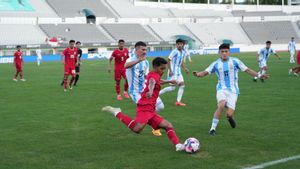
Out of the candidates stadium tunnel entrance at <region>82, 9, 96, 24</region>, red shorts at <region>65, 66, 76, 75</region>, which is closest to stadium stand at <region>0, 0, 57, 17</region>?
stadium tunnel entrance at <region>82, 9, 96, 24</region>

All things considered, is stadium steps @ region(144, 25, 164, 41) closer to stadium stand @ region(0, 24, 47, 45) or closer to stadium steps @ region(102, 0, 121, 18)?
stadium steps @ region(102, 0, 121, 18)

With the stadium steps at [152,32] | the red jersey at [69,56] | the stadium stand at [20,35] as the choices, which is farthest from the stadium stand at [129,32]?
the red jersey at [69,56]

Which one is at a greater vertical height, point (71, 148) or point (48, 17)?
point (48, 17)

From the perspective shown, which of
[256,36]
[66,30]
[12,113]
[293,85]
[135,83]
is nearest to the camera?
[135,83]

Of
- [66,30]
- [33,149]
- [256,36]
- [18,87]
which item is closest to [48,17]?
[66,30]

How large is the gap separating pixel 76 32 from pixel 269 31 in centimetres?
3459

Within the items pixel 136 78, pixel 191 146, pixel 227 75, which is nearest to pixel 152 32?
pixel 136 78

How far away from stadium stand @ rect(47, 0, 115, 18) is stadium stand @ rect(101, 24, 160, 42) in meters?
2.83

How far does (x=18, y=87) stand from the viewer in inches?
850

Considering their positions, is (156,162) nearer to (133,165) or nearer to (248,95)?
(133,165)

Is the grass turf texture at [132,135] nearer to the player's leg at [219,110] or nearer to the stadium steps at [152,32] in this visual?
the player's leg at [219,110]

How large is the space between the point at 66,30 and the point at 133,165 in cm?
5701

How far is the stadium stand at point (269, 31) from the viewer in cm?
7706

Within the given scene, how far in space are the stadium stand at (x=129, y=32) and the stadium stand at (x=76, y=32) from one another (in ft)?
6.46
